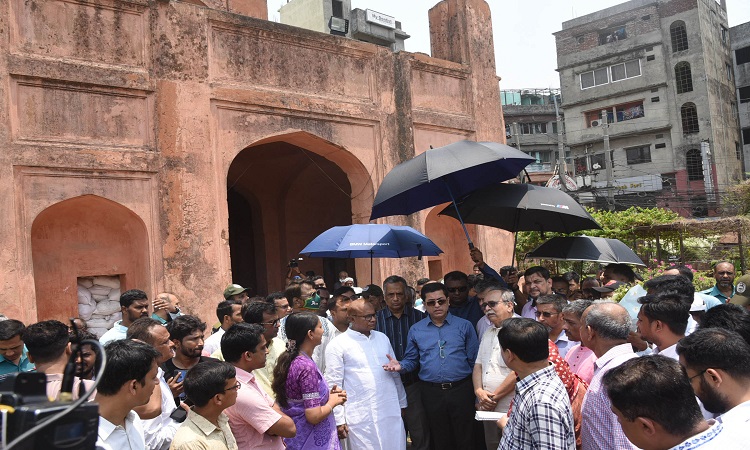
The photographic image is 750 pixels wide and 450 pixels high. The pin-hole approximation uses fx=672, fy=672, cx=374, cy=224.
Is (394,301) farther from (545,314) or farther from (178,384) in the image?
(178,384)

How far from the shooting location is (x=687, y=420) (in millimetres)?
2322

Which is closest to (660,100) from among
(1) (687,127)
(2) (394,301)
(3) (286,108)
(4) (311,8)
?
(1) (687,127)

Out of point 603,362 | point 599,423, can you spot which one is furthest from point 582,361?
point 599,423

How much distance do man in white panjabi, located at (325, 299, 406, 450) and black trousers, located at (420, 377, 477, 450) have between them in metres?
0.31

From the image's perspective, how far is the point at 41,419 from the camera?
1.72 m

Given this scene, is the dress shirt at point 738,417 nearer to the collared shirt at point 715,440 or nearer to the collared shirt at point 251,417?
the collared shirt at point 715,440

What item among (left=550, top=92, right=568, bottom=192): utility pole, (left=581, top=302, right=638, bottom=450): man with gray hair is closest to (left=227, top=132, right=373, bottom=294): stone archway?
(left=581, top=302, right=638, bottom=450): man with gray hair

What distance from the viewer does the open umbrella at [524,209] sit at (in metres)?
6.43

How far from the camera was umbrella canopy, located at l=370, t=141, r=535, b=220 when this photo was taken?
6.01 m

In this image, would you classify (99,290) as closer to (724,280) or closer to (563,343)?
(563,343)

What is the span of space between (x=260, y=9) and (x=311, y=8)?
1844cm

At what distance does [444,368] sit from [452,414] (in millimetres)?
375

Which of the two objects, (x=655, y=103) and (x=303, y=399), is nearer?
(x=303, y=399)

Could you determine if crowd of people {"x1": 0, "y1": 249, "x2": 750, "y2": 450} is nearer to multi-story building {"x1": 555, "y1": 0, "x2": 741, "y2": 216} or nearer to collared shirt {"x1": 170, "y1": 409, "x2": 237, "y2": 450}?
collared shirt {"x1": 170, "y1": 409, "x2": 237, "y2": 450}
